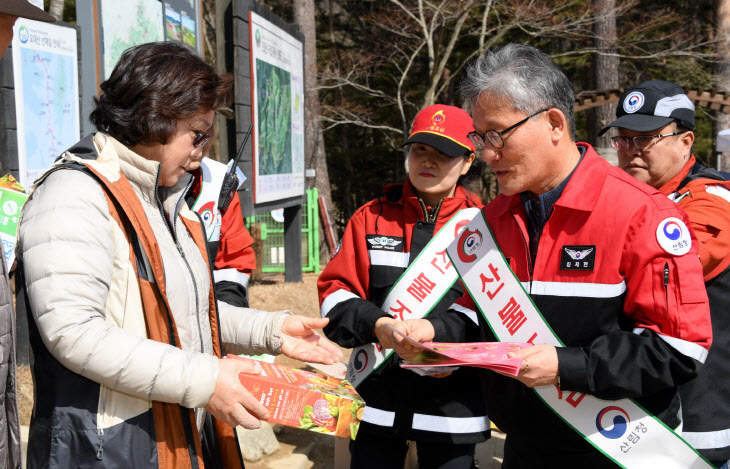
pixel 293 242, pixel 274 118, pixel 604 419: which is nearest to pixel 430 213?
pixel 604 419

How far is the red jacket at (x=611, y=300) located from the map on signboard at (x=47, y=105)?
333cm

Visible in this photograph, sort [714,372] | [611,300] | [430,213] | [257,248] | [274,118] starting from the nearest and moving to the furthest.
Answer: [611,300] < [714,372] < [430,213] < [274,118] < [257,248]

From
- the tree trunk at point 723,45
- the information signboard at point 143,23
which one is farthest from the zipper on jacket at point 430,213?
the tree trunk at point 723,45

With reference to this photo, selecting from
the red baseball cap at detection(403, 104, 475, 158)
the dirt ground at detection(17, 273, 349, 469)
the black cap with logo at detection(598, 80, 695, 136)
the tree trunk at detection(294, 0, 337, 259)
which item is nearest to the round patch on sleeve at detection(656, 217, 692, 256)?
the black cap with logo at detection(598, 80, 695, 136)

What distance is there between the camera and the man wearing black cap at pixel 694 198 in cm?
248

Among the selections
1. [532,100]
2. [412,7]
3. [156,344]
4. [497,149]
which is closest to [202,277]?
[156,344]

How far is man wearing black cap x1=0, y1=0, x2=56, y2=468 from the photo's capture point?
65.1 inches

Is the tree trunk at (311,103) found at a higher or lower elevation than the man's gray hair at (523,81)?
higher

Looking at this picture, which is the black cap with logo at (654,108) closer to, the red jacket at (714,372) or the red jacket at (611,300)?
the red jacket at (714,372)

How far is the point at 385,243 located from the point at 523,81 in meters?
1.01

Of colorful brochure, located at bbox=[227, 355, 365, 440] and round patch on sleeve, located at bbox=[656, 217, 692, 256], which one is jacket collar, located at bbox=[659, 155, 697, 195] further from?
colorful brochure, located at bbox=[227, 355, 365, 440]

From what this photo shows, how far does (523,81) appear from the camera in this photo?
2.18 m

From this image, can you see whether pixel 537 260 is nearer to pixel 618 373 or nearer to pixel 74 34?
pixel 618 373

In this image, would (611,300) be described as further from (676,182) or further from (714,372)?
(676,182)
